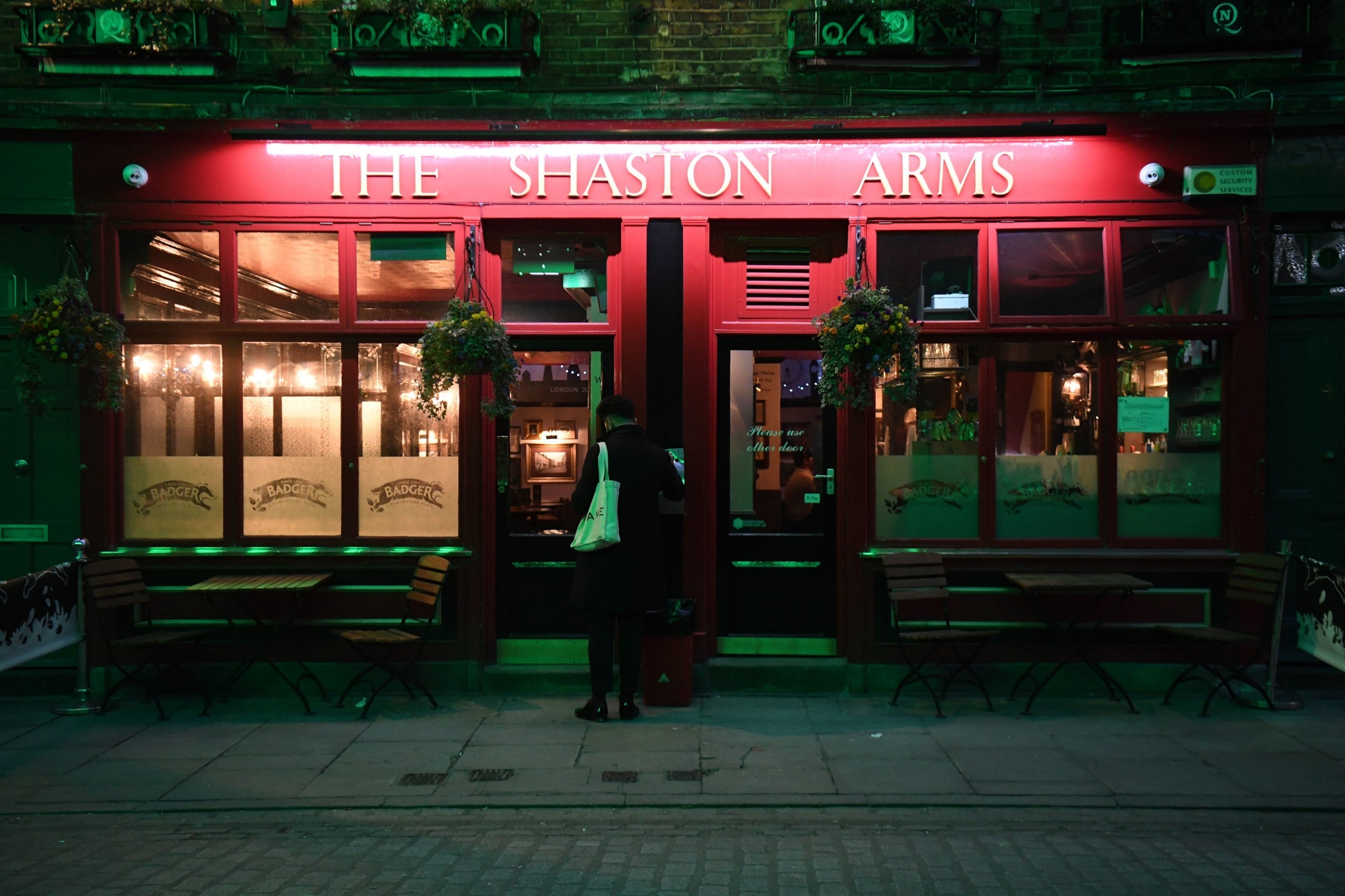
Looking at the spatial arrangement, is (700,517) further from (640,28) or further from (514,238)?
(640,28)

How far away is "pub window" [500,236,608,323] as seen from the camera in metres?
7.87

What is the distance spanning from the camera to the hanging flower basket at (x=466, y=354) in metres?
6.94

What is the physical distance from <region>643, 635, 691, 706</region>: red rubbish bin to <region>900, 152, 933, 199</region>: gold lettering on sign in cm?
381

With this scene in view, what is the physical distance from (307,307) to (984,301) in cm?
531

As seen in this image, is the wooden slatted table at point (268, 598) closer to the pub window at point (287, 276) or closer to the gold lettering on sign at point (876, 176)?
the pub window at point (287, 276)

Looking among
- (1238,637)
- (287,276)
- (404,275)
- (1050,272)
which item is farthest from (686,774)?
(287,276)

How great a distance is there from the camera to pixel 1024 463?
7738 mm

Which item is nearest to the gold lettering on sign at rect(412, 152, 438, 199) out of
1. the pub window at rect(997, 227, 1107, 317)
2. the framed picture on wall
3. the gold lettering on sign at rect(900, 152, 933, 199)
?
the framed picture on wall

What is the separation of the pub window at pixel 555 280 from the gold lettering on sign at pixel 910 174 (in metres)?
2.37

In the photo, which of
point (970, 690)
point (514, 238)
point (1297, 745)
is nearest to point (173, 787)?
point (514, 238)

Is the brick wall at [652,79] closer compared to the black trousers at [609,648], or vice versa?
the black trousers at [609,648]

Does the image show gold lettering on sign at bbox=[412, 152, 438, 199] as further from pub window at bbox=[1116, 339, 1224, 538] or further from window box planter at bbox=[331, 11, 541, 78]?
pub window at bbox=[1116, 339, 1224, 538]

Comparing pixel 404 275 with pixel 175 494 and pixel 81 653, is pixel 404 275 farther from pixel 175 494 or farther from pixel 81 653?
pixel 81 653

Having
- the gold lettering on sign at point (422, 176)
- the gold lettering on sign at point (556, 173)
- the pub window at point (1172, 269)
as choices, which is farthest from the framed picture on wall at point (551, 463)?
the pub window at point (1172, 269)
